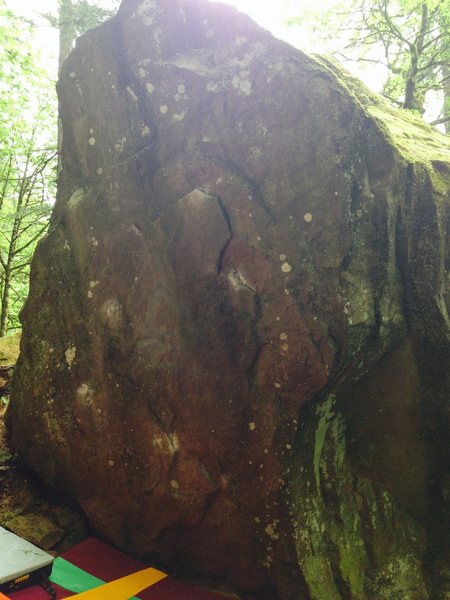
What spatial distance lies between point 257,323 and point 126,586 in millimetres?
2160

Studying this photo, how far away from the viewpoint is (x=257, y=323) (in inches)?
122

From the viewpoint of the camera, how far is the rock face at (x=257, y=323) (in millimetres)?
2959

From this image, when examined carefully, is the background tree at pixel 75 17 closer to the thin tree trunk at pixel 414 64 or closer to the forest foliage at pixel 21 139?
the forest foliage at pixel 21 139

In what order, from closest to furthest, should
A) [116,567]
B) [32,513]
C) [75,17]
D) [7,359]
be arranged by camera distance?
[116,567] < [32,513] < [7,359] < [75,17]

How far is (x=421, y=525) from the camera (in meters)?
3.08

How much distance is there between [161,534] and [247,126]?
3.21 m

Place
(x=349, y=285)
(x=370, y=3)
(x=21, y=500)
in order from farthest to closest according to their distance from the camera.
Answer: (x=370, y=3)
(x=21, y=500)
(x=349, y=285)

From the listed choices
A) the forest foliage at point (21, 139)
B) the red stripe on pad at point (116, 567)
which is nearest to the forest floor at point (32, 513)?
the red stripe on pad at point (116, 567)

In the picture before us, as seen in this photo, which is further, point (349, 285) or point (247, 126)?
point (247, 126)

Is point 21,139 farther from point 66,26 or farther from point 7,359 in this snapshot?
point 7,359

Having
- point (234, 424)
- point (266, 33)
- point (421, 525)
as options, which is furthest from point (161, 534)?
point (266, 33)

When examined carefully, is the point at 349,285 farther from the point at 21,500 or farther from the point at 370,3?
the point at 370,3

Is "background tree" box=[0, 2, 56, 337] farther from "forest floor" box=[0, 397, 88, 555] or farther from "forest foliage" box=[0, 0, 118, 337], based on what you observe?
"forest floor" box=[0, 397, 88, 555]

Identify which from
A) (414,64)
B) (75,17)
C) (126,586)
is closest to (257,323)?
(126,586)
